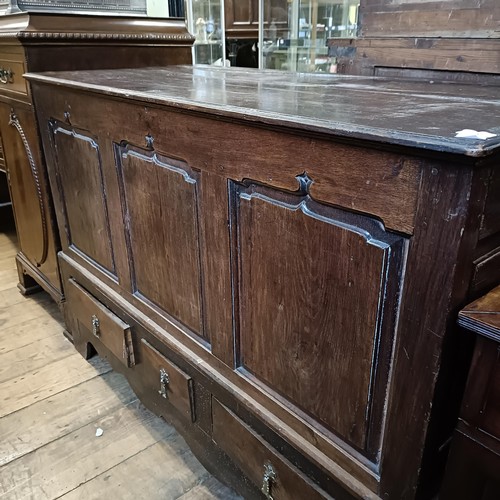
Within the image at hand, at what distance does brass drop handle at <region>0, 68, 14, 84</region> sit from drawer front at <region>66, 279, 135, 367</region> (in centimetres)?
76

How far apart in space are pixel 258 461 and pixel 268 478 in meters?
0.04

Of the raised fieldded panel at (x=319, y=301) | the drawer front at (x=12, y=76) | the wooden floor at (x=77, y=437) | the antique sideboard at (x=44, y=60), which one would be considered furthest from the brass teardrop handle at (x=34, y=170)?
the raised fieldded panel at (x=319, y=301)

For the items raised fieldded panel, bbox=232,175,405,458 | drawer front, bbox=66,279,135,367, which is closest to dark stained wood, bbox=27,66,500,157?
raised fieldded panel, bbox=232,175,405,458

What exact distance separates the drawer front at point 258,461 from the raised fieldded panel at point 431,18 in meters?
2.05

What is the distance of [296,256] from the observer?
854mm

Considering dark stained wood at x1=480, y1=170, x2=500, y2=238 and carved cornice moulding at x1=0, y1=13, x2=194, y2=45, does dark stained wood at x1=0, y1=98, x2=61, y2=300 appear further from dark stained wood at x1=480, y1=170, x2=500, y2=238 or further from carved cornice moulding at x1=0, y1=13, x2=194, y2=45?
dark stained wood at x1=480, y1=170, x2=500, y2=238

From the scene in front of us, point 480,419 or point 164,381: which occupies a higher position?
point 480,419

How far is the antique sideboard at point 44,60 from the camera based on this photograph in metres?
1.61

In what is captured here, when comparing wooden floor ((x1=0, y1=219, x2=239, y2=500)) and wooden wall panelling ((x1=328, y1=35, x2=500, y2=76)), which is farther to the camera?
wooden wall panelling ((x1=328, y1=35, x2=500, y2=76))

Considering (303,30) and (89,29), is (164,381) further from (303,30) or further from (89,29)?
(303,30)

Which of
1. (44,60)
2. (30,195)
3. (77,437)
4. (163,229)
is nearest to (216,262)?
(163,229)

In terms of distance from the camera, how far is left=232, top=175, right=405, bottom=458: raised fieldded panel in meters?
0.75

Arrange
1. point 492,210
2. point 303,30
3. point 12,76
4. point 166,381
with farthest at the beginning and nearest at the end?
point 303,30 < point 12,76 < point 166,381 < point 492,210

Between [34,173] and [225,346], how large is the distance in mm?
1109
